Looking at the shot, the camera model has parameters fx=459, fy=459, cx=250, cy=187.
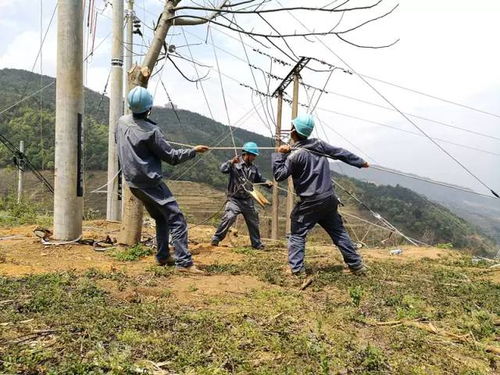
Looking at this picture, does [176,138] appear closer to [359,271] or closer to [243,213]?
[243,213]

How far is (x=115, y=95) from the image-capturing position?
10680 mm

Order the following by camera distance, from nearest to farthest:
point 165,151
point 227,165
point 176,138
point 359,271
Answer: point 165,151 < point 359,271 < point 227,165 < point 176,138

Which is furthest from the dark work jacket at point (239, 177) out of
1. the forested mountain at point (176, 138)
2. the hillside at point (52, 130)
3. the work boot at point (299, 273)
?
the forested mountain at point (176, 138)

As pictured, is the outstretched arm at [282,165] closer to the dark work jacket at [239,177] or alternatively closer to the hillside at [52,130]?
the dark work jacket at [239,177]

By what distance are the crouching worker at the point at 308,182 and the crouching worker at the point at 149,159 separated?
3.53 ft

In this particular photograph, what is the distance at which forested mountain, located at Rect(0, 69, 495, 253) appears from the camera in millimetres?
28731

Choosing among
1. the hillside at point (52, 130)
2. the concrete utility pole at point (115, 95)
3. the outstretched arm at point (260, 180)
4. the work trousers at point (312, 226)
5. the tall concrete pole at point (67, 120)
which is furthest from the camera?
the hillside at point (52, 130)

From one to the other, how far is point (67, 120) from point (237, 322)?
4.42 metres

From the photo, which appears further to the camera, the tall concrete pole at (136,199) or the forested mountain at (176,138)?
the forested mountain at (176,138)

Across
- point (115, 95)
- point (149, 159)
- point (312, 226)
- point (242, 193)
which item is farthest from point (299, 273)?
point (115, 95)

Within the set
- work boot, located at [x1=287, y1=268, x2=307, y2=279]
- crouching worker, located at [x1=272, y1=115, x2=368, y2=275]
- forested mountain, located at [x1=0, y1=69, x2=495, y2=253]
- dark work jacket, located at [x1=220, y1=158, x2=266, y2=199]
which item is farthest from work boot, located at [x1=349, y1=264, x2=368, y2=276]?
forested mountain, located at [x1=0, y1=69, x2=495, y2=253]

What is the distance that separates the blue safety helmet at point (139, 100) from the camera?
5176 millimetres

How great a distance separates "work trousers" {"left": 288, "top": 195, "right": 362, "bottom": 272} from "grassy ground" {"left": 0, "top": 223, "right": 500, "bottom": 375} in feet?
0.78

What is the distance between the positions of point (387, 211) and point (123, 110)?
37723 mm
